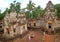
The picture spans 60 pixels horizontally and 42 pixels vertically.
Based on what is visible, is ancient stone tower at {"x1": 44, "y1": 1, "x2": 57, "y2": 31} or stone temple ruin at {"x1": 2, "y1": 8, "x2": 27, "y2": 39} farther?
stone temple ruin at {"x1": 2, "y1": 8, "x2": 27, "y2": 39}

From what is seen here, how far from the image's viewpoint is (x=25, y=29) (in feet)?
84.8

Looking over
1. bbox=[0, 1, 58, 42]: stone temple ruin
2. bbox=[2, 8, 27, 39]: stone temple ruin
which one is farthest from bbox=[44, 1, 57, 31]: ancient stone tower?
bbox=[2, 8, 27, 39]: stone temple ruin

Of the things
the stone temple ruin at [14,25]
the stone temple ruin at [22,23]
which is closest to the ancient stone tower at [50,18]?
the stone temple ruin at [22,23]

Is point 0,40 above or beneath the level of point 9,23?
beneath

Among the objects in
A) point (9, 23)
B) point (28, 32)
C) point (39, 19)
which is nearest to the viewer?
point (28, 32)

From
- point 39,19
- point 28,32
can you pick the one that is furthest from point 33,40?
point 39,19

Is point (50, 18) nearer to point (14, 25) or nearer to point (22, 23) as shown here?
point (22, 23)

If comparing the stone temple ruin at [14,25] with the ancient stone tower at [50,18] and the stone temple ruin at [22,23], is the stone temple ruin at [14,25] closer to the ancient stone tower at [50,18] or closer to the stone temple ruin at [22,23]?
the stone temple ruin at [22,23]

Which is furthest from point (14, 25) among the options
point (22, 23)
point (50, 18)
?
point (50, 18)

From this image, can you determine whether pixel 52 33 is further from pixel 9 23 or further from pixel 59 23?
pixel 9 23

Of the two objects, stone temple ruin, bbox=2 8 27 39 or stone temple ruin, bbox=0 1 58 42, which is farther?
stone temple ruin, bbox=2 8 27 39

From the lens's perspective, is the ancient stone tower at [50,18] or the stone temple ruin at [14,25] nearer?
the ancient stone tower at [50,18]

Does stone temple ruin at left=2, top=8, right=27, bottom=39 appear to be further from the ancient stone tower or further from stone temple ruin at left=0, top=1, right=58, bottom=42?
the ancient stone tower

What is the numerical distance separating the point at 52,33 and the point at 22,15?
451cm
